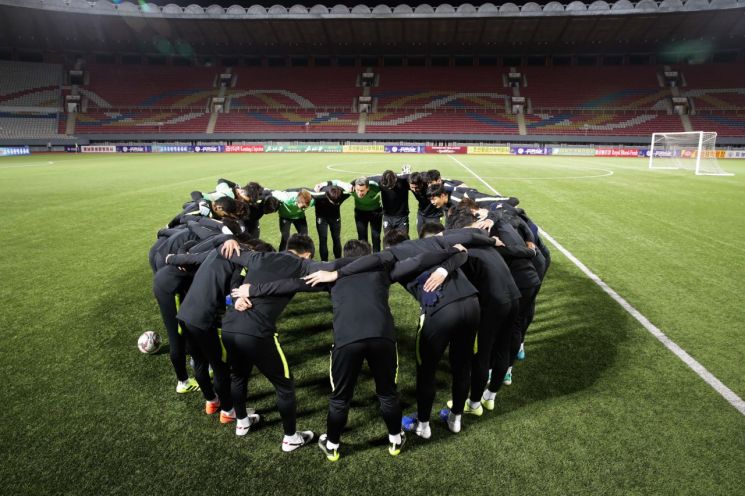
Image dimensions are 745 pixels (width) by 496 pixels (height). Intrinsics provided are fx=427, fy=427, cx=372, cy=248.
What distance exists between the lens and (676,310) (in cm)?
694

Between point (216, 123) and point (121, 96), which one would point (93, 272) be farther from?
point (121, 96)

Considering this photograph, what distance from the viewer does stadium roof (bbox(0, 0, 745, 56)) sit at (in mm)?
46375

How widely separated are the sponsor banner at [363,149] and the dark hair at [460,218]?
150 feet

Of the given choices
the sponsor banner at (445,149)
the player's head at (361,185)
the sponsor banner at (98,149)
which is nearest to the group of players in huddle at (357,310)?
the player's head at (361,185)

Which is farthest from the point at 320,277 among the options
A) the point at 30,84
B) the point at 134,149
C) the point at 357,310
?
the point at 30,84

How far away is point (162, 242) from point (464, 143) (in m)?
50.6

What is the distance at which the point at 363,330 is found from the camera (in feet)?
11.4

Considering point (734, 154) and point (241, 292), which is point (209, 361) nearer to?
point (241, 292)

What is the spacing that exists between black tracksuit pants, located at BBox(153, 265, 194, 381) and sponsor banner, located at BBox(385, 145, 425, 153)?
4619 centimetres

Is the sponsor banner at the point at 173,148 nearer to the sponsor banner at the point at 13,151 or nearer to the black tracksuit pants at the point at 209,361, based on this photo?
the sponsor banner at the point at 13,151

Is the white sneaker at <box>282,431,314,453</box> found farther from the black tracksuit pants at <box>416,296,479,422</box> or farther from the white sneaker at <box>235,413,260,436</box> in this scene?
the black tracksuit pants at <box>416,296,479,422</box>

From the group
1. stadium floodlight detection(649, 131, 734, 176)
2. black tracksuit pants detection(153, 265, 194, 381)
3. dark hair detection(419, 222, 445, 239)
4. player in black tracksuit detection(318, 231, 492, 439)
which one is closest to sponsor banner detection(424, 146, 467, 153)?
stadium floodlight detection(649, 131, 734, 176)

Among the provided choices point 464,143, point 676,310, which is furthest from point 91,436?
point 464,143

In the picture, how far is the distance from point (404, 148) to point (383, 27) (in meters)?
15.5
